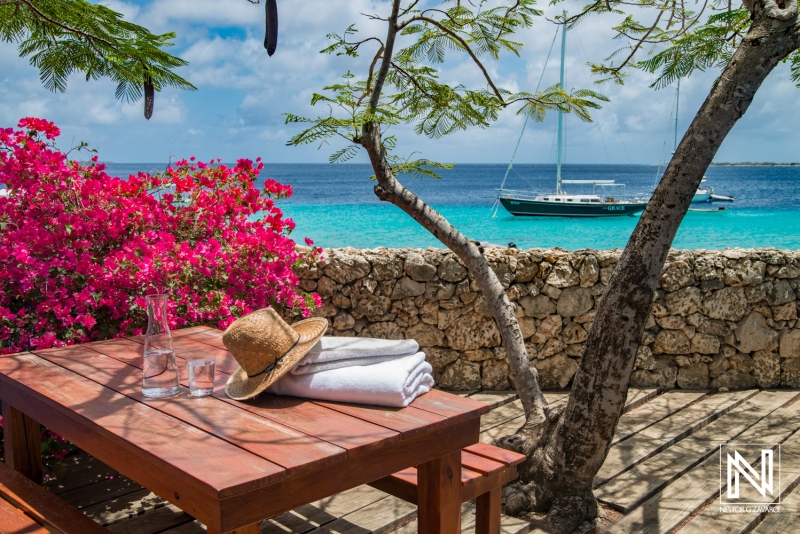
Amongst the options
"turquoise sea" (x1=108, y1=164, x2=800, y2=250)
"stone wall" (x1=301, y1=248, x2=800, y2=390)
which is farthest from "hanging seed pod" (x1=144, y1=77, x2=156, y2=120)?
"turquoise sea" (x1=108, y1=164, x2=800, y2=250)

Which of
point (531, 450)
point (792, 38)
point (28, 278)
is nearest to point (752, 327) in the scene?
point (531, 450)

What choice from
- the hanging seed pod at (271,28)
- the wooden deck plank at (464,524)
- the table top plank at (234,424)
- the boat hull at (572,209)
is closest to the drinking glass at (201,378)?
the table top plank at (234,424)

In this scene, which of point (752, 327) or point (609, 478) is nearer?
point (609, 478)

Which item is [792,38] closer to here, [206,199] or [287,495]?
[287,495]

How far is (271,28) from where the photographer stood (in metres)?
1.79

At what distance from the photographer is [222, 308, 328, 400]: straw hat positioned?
1.84 metres

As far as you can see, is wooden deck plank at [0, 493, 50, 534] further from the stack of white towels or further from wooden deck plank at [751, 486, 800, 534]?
wooden deck plank at [751, 486, 800, 534]

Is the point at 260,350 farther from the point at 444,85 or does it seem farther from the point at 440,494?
the point at 444,85

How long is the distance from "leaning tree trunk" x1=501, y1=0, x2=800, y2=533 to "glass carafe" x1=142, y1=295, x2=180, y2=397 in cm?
167

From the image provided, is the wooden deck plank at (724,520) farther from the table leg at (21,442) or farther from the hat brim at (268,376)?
the table leg at (21,442)

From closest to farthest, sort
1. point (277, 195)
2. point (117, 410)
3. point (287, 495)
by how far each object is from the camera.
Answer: point (287, 495) → point (117, 410) → point (277, 195)

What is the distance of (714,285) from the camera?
4.77m

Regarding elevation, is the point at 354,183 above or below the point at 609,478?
above

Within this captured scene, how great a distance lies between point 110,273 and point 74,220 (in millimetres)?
371
